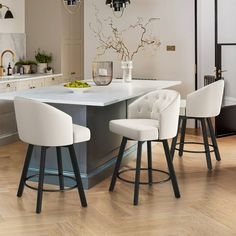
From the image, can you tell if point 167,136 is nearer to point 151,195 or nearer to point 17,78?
point 151,195

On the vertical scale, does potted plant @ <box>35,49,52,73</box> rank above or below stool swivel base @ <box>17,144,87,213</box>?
above

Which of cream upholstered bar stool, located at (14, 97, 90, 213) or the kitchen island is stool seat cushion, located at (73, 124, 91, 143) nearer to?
cream upholstered bar stool, located at (14, 97, 90, 213)

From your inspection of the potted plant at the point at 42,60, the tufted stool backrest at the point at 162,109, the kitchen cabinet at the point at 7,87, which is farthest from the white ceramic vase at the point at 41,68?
the tufted stool backrest at the point at 162,109

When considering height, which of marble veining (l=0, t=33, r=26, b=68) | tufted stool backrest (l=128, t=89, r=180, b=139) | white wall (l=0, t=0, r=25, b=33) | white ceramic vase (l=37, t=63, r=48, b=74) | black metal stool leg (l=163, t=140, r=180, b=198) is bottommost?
black metal stool leg (l=163, t=140, r=180, b=198)

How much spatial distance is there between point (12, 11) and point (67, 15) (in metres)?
0.99

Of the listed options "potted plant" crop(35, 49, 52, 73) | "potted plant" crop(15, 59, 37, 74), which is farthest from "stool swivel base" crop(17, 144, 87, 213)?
"potted plant" crop(35, 49, 52, 73)

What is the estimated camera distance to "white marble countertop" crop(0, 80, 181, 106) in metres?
4.06

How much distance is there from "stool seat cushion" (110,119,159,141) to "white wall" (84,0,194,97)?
3.11 meters

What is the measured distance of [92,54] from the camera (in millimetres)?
7859

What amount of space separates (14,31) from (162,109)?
4.04 m

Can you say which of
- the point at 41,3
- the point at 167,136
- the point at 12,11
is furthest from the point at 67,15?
the point at 167,136

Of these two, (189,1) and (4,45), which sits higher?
(189,1)

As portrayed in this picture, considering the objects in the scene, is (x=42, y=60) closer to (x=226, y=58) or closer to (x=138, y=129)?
(x=226, y=58)

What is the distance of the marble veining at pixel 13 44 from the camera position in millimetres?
7426
